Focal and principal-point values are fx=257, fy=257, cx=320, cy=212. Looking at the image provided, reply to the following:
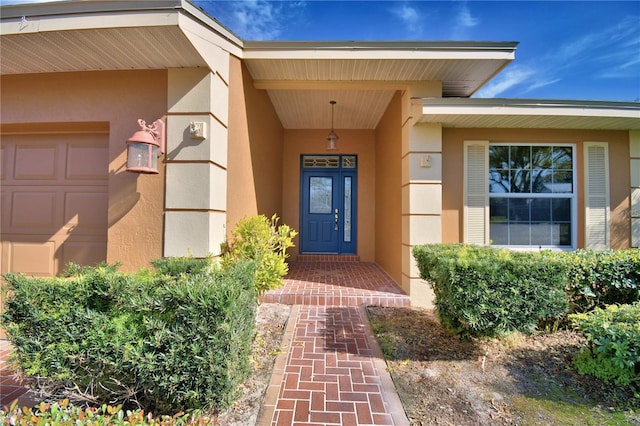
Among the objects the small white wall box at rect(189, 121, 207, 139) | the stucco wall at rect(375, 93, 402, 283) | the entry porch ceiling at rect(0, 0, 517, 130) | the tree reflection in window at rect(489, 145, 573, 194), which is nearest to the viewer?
the entry porch ceiling at rect(0, 0, 517, 130)

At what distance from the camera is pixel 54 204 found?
3.23 metres

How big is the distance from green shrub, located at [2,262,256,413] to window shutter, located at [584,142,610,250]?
559 centimetres

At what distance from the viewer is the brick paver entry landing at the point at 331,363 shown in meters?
1.85

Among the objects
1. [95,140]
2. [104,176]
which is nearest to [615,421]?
[104,176]

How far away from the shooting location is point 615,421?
5.82 ft

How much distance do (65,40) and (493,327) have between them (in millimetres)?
4967

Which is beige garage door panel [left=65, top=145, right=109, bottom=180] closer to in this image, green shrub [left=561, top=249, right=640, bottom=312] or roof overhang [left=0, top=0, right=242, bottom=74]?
roof overhang [left=0, top=0, right=242, bottom=74]

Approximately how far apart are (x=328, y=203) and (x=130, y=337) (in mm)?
5572

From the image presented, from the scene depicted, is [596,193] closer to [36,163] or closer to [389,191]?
[389,191]

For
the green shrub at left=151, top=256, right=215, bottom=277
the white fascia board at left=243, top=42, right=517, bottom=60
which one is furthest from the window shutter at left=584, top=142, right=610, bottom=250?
the green shrub at left=151, top=256, right=215, bottom=277

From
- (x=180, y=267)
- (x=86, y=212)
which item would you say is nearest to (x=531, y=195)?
(x=180, y=267)

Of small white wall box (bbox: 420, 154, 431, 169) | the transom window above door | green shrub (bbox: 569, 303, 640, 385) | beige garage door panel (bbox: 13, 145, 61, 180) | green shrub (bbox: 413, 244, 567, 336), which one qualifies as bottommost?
green shrub (bbox: 569, 303, 640, 385)

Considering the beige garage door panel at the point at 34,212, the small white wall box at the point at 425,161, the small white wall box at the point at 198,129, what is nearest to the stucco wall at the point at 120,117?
the small white wall box at the point at 198,129

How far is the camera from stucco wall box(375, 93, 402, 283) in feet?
15.0
